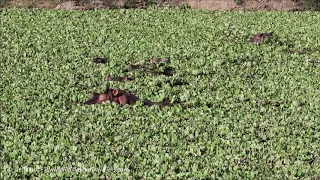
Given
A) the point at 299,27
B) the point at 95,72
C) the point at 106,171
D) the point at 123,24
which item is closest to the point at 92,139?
the point at 106,171

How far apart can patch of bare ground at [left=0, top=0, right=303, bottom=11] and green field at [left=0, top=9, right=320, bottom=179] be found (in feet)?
3.27

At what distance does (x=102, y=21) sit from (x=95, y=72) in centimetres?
405

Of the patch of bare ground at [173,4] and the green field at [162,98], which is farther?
the patch of bare ground at [173,4]

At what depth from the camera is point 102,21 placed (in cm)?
1389

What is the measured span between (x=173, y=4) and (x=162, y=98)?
7.40m

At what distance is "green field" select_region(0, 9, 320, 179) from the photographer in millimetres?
6445

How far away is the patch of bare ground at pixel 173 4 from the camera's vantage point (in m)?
15.5

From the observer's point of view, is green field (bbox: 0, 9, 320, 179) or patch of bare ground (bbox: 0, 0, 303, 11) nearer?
green field (bbox: 0, 9, 320, 179)

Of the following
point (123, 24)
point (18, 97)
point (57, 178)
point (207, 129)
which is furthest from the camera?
point (123, 24)

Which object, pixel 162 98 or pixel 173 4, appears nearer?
pixel 162 98

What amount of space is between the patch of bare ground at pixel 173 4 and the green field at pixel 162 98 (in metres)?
1.00

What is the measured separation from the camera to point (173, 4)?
15.8 m

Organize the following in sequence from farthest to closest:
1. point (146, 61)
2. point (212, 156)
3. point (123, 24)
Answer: point (123, 24) → point (146, 61) → point (212, 156)

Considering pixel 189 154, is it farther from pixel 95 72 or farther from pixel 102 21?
pixel 102 21
